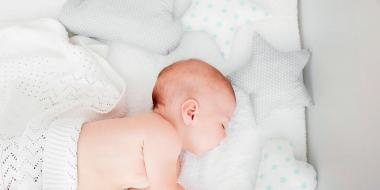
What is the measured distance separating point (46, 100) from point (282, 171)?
698 mm

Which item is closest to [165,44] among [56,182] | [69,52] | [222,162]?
[69,52]

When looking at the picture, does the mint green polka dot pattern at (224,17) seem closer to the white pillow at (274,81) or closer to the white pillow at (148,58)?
the white pillow at (148,58)

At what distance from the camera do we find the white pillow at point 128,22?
1671 millimetres

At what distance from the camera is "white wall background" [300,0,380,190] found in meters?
1.22

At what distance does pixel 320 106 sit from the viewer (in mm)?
1558

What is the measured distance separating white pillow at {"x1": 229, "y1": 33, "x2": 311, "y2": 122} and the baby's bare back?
1.12 ft

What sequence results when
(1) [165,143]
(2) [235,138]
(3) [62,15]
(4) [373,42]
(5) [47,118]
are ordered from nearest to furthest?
(4) [373,42] < (1) [165,143] < (5) [47,118] < (2) [235,138] < (3) [62,15]

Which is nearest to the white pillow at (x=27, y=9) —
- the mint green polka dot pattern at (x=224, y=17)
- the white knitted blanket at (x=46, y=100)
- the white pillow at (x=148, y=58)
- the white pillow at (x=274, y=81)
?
the white knitted blanket at (x=46, y=100)

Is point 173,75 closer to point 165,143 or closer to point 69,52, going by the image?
point 165,143

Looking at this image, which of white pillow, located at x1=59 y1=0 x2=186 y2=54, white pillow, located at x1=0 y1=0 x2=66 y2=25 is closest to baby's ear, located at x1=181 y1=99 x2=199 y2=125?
white pillow, located at x1=59 y1=0 x2=186 y2=54

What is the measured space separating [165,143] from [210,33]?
1.72ft

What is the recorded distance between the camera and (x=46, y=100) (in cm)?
157

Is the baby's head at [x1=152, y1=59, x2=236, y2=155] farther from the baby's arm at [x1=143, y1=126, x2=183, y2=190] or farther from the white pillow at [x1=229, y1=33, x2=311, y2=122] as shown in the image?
the white pillow at [x1=229, y1=33, x2=311, y2=122]

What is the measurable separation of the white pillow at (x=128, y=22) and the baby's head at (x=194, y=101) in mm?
275
